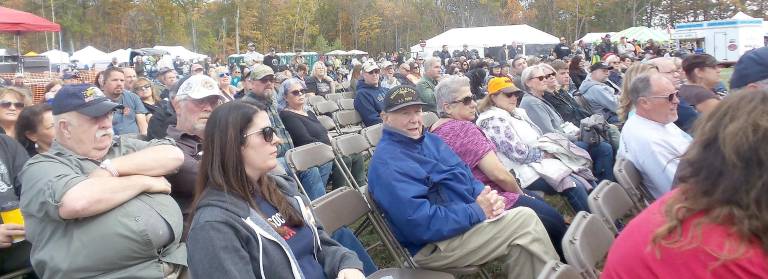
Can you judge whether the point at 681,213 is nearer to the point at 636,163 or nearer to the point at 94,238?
the point at 94,238

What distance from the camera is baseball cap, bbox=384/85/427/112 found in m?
3.59

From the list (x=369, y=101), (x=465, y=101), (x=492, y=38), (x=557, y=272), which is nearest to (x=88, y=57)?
(x=492, y=38)

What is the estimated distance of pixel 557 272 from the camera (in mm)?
2059

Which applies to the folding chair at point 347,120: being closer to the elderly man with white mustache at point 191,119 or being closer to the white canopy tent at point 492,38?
the elderly man with white mustache at point 191,119

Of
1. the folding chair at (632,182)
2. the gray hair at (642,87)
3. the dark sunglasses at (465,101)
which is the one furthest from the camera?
the dark sunglasses at (465,101)

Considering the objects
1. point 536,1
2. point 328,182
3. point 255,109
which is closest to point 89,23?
point 536,1

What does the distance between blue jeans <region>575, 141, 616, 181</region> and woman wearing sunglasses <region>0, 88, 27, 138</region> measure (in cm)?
452

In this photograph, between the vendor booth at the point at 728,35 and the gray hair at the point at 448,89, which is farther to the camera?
the vendor booth at the point at 728,35

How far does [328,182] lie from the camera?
621 centimetres

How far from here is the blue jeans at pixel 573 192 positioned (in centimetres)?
441

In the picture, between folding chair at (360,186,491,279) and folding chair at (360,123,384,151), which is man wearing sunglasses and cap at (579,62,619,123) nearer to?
folding chair at (360,123,384,151)

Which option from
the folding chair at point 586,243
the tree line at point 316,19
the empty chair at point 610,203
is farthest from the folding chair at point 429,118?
the tree line at point 316,19

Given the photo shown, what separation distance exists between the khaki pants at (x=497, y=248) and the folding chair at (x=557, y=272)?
106 centimetres

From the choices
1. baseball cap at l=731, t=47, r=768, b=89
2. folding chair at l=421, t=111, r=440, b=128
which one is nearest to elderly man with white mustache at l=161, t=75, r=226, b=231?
baseball cap at l=731, t=47, r=768, b=89
